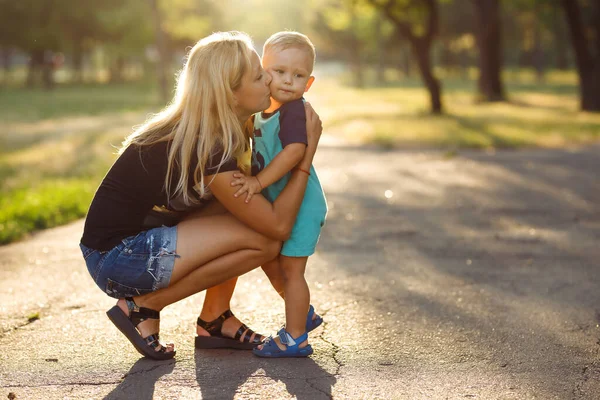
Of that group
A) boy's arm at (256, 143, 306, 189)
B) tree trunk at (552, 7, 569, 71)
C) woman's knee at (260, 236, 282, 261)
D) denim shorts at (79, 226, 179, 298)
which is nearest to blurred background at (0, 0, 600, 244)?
tree trunk at (552, 7, 569, 71)

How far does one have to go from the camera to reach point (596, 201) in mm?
8375

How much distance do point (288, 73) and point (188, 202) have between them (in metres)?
0.73

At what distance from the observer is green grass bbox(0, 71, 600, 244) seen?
8.43 m

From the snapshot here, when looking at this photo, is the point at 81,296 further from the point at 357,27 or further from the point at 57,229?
the point at 357,27

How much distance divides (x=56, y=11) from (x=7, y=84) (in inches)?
224

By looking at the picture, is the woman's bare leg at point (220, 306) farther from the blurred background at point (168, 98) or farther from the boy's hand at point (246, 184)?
the blurred background at point (168, 98)

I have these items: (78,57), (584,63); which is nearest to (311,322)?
(584,63)

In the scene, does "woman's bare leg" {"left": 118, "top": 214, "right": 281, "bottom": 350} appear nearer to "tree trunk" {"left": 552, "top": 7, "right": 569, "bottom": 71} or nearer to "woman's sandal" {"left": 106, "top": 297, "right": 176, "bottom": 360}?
"woman's sandal" {"left": 106, "top": 297, "right": 176, "bottom": 360}

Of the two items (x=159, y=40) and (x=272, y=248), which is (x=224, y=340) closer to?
(x=272, y=248)

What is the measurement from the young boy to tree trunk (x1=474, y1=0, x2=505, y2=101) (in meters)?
24.1

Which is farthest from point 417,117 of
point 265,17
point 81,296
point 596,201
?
point 265,17

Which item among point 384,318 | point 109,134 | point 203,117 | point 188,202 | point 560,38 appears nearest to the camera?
point 203,117

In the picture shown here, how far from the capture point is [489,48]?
27.3 m

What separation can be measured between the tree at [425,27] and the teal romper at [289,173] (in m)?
17.3
